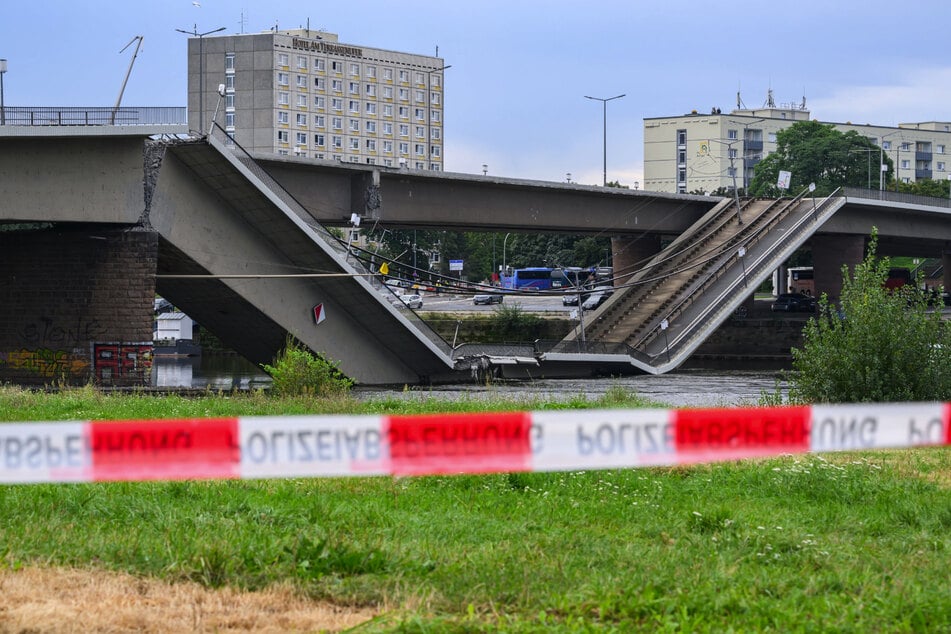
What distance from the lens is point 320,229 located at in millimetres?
31219

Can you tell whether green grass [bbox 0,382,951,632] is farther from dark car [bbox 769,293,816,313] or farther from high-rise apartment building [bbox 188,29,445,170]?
high-rise apartment building [bbox 188,29,445,170]

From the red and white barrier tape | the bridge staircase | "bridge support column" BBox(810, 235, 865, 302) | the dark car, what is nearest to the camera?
the red and white barrier tape

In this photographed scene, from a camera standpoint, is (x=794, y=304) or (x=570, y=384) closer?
(x=570, y=384)

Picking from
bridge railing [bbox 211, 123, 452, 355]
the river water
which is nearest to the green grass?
the river water

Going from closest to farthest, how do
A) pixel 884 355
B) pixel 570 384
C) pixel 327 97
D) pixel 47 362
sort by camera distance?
pixel 884 355 → pixel 47 362 → pixel 570 384 → pixel 327 97

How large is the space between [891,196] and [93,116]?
41.2 meters

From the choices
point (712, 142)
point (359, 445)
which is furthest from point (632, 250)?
point (712, 142)

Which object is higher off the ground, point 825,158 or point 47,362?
point 825,158

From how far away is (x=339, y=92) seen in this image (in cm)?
12850

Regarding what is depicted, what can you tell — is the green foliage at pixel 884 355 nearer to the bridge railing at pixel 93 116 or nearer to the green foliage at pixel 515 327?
the bridge railing at pixel 93 116

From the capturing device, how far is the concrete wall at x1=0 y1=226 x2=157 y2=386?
1125 inches

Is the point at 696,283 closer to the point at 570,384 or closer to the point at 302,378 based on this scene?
the point at 570,384

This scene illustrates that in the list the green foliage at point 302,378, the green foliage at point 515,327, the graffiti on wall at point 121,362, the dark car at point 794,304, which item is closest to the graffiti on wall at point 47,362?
the graffiti on wall at point 121,362

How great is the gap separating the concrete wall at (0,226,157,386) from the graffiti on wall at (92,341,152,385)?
0.02 m
